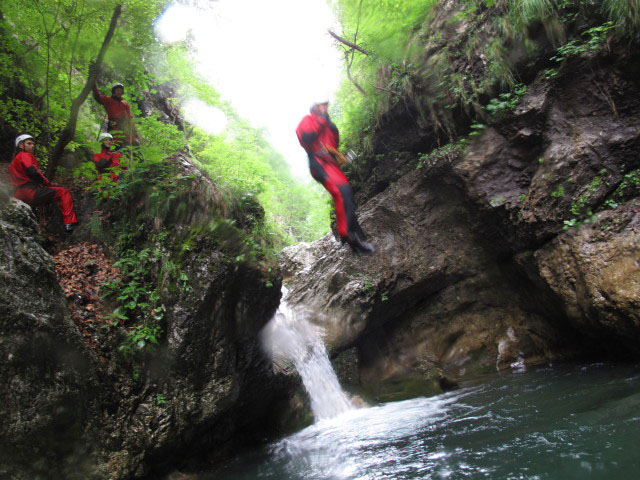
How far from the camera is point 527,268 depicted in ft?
24.4

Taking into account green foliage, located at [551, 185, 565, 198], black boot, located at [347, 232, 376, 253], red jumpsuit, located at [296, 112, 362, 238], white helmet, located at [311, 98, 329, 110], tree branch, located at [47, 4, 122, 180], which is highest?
tree branch, located at [47, 4, 122, 180]

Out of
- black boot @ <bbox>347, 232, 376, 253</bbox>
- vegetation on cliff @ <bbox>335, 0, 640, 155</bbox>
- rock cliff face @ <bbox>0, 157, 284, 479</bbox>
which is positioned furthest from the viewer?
black boot @ <bbox>347, 232, 376, 253</bbox>

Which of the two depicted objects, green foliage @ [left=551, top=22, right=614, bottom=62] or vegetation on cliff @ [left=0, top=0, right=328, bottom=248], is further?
vegetation on cliff @ [left=0, top=0, right=328, bottom=248]

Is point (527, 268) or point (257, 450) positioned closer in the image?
point (257, 450)

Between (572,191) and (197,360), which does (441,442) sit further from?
(572,191)

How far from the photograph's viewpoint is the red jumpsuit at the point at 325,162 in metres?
6.93

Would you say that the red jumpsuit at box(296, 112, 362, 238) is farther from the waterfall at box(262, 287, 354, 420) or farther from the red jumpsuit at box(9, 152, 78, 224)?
the red jumpsuit at box(9, 152, 78, 224)

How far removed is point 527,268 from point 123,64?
9.28 metres

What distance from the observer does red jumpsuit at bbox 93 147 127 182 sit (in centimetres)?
684

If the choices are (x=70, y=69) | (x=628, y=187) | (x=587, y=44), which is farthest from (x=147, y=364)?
(x=587, y=44)

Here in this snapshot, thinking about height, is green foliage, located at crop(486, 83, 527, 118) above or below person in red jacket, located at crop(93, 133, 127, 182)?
below

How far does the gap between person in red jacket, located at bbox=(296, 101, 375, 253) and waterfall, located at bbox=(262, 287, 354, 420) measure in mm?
2502

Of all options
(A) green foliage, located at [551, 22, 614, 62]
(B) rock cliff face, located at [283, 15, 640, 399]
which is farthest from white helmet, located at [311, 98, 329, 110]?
(A) green foliage, located at [551, 22, 614, 62]

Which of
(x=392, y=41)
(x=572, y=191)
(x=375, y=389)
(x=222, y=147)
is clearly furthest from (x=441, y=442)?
(x=222, y=147)
